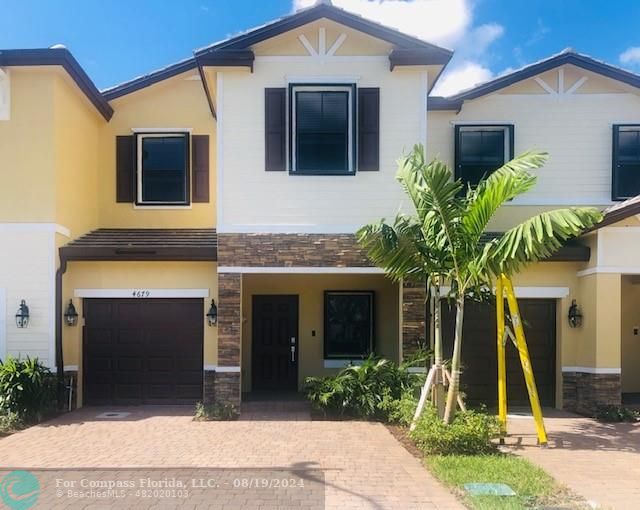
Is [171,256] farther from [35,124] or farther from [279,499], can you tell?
[279,499]

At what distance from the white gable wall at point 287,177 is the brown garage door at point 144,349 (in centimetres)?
232

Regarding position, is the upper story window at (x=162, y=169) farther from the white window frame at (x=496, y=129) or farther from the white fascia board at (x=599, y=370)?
the white fascia board at (x=599, y=370)

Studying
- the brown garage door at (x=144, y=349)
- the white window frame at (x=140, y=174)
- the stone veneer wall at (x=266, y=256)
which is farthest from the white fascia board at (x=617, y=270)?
the white window frame at (x=140, y=174)

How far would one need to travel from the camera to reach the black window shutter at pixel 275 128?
9344mm

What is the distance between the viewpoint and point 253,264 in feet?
30.4

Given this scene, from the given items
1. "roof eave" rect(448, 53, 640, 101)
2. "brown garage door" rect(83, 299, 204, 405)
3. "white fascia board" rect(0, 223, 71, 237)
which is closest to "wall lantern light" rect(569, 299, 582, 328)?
"roof eave" rect(448, 53, 640, 101)

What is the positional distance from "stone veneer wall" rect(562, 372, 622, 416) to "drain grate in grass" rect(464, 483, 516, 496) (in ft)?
15.2

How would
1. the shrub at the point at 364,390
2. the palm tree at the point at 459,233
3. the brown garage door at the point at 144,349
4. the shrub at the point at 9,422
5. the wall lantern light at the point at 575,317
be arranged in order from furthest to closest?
the brown garage door at the point at 144,349 < the wall lantern light at the point at 575,317 < the shrub at the point at 364,390 < the shrub at the point at 9,422 < the palm tree at the point at 459,233

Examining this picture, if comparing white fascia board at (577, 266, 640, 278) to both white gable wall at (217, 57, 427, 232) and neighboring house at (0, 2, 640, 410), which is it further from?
white gable wall at (217, 57, 427, 232)

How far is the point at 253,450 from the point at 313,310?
5161 millimetres

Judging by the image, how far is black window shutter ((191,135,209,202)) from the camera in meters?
11.6

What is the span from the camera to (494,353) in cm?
1033

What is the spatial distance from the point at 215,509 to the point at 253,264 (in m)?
4.77

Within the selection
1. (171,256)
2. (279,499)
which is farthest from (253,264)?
(279,499)
